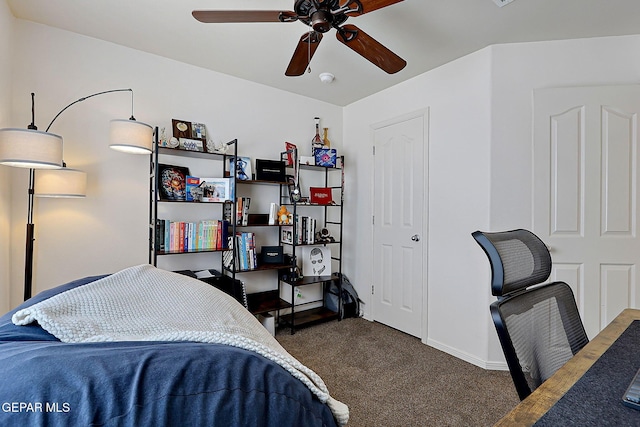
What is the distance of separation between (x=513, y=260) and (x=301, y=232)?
2.41 metres

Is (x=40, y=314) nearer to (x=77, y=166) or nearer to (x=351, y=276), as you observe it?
(x=77, y=166)

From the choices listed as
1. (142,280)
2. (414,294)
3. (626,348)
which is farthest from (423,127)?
(142,280)

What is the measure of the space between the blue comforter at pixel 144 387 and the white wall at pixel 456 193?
226cm

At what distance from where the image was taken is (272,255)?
3053 mm

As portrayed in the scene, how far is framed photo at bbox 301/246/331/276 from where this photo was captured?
3418 mm

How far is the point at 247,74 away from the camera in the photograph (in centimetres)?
298

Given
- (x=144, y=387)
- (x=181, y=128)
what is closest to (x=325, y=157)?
(x=181, y=128)

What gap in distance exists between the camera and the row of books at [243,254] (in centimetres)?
279

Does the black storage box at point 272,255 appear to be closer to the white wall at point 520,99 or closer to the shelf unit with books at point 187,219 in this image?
the shelf unit with books at point 187,219

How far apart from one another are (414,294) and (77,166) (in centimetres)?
314

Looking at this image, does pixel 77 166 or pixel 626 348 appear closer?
pixel 626 348

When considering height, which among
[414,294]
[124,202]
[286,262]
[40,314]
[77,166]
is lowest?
[414,294]
